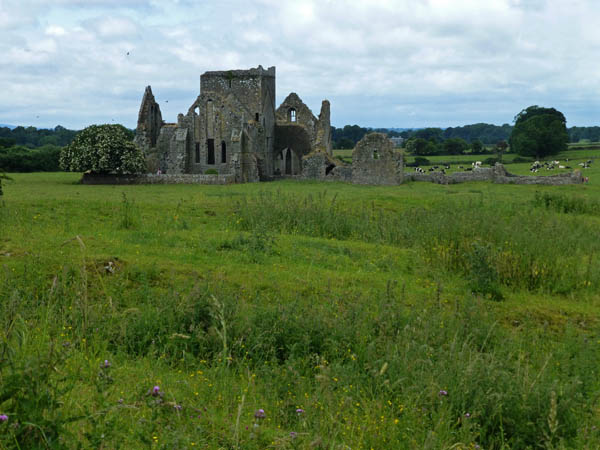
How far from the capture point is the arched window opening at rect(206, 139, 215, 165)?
5453cm

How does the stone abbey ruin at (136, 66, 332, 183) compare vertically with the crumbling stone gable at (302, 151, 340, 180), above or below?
above

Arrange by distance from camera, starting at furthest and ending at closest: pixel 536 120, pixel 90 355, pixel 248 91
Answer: pixel 536 120 → pixel 248 91 → pixel 90 355

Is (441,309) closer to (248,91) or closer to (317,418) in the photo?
(317,418)

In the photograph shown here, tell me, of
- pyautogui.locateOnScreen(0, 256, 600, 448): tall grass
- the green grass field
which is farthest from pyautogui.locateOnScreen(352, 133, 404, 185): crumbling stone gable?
pyautogui.locateOnScreen(0, 256, 600, 448): tall grass

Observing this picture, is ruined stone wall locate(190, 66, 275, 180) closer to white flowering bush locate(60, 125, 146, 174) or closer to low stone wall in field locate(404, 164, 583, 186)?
white flowering bush locate(60, 125, 146, 174)

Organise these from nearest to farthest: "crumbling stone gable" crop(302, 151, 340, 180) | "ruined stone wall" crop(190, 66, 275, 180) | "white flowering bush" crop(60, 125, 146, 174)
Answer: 1. "white flowering bush" crop(60, 125, 146, 174)
2. "crumbling stone gable" crop(302, 151, 340, 180)
3. "ruined stone wall" crop(190, 66, 275, 180)

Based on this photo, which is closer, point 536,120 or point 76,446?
point 76,446

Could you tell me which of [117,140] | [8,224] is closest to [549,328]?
[8,224]

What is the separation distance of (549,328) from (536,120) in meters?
95.4

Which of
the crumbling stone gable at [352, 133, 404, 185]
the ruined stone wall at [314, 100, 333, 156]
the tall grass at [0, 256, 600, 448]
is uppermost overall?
the ruined stone wall at [314, 100, 333, 156]

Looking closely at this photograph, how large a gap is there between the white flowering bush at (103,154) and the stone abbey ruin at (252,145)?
919mm

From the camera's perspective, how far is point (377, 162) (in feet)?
156

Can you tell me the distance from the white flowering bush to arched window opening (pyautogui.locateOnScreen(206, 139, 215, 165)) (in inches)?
384

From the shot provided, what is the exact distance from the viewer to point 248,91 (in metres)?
58.7
